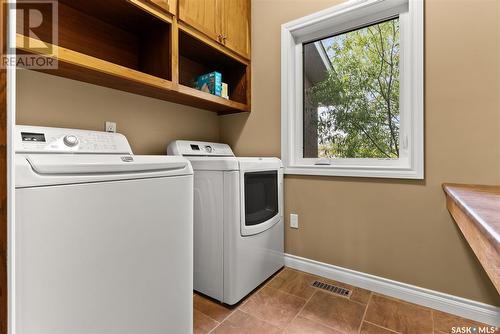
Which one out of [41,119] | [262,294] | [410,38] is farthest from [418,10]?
[41,119]

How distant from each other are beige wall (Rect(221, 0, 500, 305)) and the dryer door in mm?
204

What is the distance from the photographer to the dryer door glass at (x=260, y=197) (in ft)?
5.52

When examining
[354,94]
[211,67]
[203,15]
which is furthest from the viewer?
[211,67]

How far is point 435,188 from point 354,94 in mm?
872

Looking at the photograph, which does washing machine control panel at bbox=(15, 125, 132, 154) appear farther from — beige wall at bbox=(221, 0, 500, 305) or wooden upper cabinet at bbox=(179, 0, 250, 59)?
beige wall at bbox=(221, 0, 500, 305)

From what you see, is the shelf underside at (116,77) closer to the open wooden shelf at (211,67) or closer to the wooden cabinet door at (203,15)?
the open wooden shelf at (211,67)

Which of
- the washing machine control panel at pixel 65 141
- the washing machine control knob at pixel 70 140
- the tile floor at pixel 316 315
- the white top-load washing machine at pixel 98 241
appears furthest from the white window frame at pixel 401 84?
the washing machine control knob at pixel 70 140

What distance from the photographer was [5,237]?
1.85 feet

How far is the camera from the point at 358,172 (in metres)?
1.76

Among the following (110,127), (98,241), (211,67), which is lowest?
(98,241)

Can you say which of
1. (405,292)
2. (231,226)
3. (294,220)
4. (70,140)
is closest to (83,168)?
(70,140)

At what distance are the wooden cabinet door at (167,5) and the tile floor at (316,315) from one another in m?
1.86

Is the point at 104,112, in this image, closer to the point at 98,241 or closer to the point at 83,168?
the point at 83,168

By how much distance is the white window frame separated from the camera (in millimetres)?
1548
